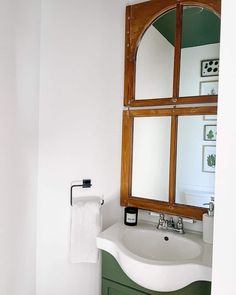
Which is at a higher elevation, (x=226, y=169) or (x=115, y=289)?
(x=226, y=169)

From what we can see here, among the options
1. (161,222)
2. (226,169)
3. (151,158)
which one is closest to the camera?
(226,169)

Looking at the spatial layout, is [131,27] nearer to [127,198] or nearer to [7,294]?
[127,198]

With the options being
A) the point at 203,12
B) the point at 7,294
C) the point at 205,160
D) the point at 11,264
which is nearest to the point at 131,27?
the point at 203,12

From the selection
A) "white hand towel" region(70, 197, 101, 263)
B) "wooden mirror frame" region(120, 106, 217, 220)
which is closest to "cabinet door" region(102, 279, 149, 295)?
"white hand towel" region(70, 197, 101, 263)

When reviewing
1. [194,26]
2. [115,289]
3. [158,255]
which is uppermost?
[194,26]

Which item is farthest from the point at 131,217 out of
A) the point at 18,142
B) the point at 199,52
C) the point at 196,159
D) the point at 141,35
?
the point at 141,35

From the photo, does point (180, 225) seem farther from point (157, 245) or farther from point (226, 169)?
point (226, 169)

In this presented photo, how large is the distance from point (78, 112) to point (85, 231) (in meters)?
0.80

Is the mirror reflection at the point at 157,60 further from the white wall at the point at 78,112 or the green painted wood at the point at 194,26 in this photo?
the white wall at the point at 78,112

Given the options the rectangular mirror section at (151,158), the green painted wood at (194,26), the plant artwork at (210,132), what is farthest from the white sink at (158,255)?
the green painted wood at (194,26)

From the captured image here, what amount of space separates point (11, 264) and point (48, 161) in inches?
27.2

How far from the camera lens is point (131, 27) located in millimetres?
1591

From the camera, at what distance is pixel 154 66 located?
1.56m

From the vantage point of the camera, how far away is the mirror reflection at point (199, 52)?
1365 mm
